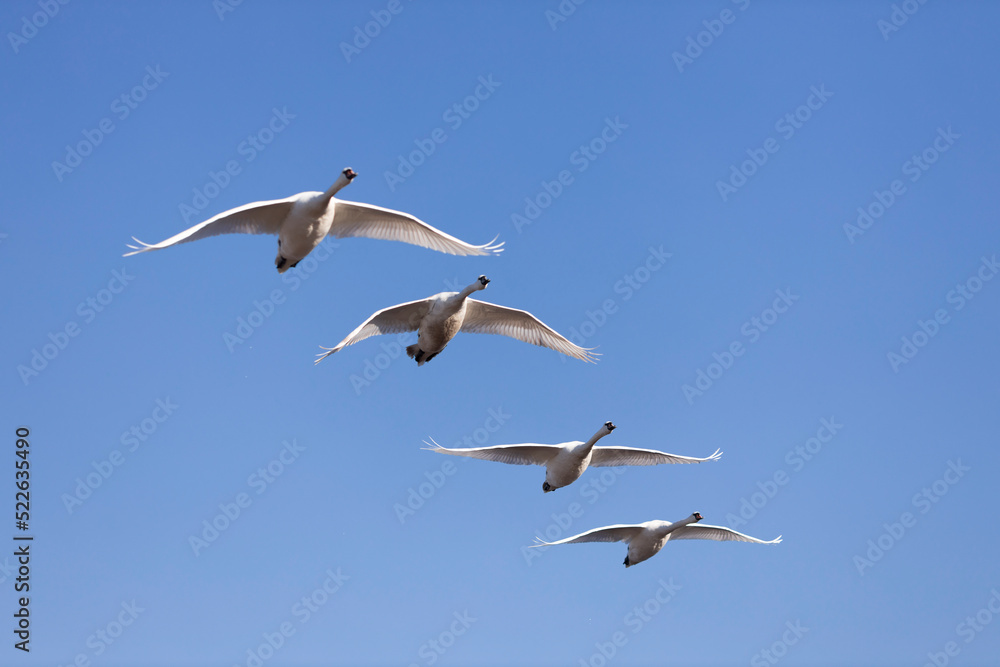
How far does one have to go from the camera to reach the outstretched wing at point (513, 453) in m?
32.3

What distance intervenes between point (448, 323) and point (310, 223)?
5.77m

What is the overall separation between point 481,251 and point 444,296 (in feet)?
6.04

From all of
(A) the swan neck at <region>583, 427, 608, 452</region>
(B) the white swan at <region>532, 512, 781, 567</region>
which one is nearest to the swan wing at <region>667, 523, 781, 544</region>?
(B) the white swan at <region>532, 512, 781, 567</region>

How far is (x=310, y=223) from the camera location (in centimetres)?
2641

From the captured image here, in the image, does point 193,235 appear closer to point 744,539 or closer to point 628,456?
point 628,456

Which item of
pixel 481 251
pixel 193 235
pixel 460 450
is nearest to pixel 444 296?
Result: pixel 481 251

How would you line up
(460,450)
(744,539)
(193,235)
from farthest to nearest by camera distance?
(744,539) → (460,450) → (193,235)

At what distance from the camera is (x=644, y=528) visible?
113ft

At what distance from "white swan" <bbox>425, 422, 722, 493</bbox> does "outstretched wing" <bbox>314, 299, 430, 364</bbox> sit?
3886mm

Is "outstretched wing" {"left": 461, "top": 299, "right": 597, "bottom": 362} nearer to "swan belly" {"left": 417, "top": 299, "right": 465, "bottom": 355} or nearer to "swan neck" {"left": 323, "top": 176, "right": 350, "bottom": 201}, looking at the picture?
"swan belly" {"left": 417, "top": 299, "right": 465, "bottom": 355}

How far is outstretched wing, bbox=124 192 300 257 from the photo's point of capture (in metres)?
25.4

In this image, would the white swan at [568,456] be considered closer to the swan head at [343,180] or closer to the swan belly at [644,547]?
the swan belly at [644,547]

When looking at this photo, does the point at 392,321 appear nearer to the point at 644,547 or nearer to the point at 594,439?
the point at 594,439

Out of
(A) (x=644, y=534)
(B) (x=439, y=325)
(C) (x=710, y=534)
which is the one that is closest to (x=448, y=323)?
(B) (x=439, y=325)
